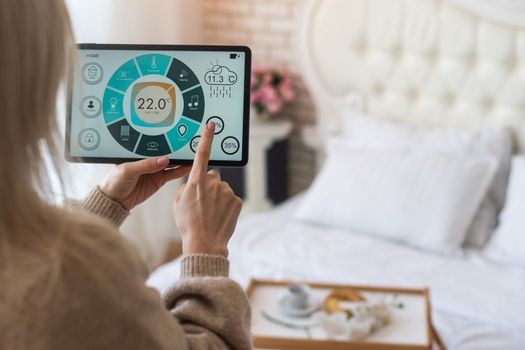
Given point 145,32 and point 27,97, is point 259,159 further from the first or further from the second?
point 27,97

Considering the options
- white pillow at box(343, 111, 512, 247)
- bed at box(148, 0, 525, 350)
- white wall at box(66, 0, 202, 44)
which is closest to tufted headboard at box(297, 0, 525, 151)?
bed at box(148, 0, 525, 350)

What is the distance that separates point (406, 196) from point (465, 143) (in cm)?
36

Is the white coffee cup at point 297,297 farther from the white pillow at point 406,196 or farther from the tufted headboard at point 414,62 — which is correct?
the tufted headboard at point 414,62

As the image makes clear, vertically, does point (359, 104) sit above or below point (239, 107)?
below

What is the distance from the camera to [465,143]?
2.85 meters

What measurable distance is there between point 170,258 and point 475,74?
5.38 ft

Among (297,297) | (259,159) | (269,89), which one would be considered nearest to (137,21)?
(269,89)

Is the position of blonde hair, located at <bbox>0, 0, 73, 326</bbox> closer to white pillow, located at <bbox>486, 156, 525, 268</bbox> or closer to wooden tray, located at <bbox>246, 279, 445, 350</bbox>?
wooden tray, located at <bbox>246, 279, 445, 350</bbox>

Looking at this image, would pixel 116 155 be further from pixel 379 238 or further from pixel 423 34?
pixel 423 34

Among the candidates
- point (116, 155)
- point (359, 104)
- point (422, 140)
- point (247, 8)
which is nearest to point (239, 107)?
point (116, 155)

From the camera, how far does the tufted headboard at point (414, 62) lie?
2885 millimetres

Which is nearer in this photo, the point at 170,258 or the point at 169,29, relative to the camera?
the point at 169,29

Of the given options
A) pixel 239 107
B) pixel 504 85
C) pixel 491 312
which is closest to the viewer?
pixel 239 107

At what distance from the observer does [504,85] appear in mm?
2889
